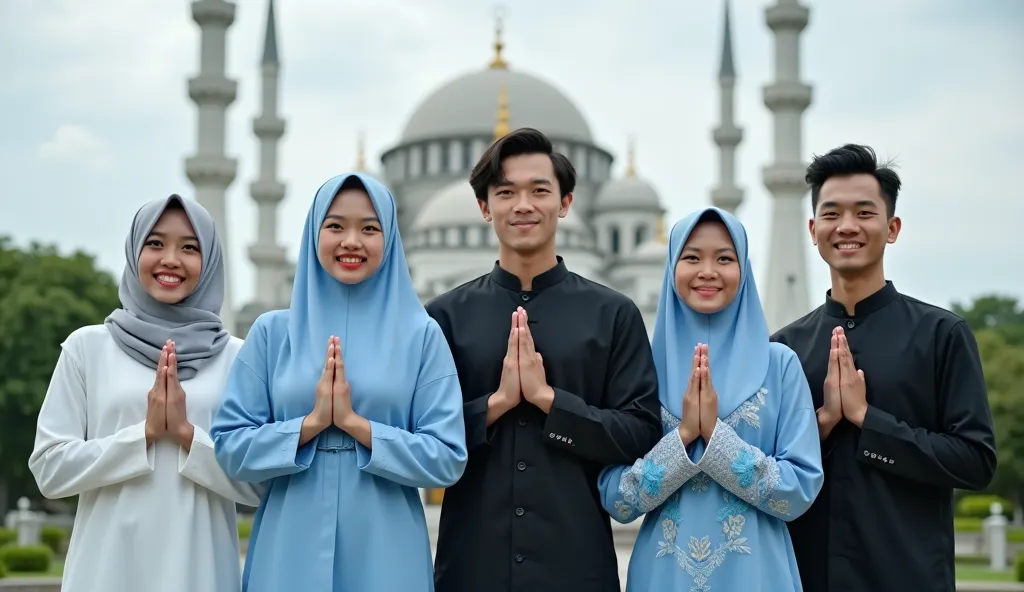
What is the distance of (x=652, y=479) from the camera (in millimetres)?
3561

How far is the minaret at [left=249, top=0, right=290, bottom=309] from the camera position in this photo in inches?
1310

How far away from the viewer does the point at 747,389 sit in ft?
12.1

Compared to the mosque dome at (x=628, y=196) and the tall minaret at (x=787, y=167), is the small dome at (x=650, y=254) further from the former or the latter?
the tall minaret at (x=787, y=167)

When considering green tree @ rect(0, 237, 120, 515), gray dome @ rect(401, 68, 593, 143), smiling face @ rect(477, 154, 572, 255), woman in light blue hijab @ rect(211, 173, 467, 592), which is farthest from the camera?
gray dome @ rect(401, 68, 593, 143)

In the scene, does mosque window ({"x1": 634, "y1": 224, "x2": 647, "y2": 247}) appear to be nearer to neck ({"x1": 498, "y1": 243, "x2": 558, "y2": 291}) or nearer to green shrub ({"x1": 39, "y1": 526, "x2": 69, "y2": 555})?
green shrub ({"x1": 39, "y1": 526, "x2": 69, "y2": 555})

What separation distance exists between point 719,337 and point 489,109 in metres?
42.7

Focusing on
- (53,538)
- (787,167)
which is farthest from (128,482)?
(787,167)

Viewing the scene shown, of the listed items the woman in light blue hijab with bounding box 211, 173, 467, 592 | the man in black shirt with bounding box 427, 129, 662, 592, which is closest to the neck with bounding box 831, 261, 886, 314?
the man in black shirt with bounding box 427, 129, 662, 592

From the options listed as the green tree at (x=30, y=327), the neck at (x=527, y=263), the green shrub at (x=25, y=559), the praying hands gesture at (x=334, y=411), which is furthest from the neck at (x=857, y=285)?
the green tree at (x=30, y=327)

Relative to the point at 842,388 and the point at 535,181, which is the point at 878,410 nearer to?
the point at 842,388


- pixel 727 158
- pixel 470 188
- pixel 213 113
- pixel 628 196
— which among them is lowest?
pixel 470 188

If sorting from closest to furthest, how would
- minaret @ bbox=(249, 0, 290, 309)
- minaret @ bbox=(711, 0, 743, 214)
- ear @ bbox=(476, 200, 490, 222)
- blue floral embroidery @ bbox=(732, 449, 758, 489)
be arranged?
blue floral embroidery @ bbox=(732, 449, 758, 489) → ear @ bbox=(476, 200, 490, 222) → minaret @ bbox=(711, 0, 743, 214) → minaret @ bbox=(249, 0, 290, 309)

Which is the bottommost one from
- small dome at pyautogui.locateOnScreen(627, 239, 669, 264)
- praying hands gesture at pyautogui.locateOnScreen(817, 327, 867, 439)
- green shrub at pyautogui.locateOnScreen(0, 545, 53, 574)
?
green shrub at pyautogui.locateOnScreen(0, 545, 53, 574)

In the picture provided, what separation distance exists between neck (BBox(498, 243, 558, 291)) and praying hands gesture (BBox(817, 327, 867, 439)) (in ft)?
3.11
